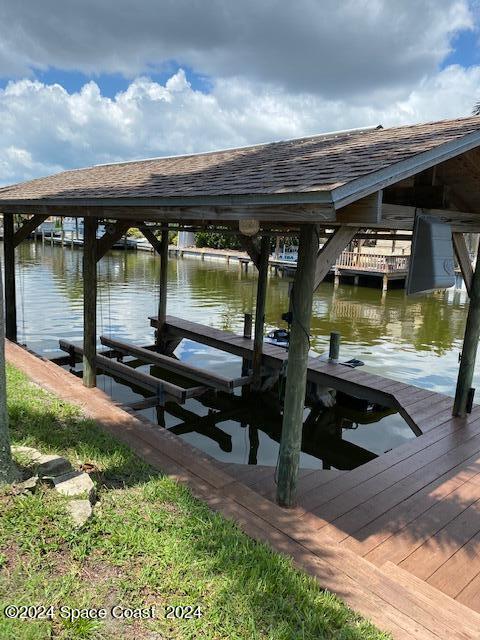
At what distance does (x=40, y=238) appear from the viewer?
1938 inches

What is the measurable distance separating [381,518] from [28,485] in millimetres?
2851

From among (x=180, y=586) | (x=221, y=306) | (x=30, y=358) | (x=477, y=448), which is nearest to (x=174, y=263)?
(x=221, y=306)

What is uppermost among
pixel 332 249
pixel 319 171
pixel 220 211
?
pixel 319 171

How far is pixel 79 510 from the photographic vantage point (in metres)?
3.16

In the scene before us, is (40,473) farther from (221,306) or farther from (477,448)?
(221,306)

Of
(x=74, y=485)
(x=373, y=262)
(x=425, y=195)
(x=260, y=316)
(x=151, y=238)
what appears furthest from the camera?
(x=373, y=262)

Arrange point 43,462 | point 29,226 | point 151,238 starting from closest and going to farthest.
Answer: point 43,462
point 29,226
point 151,238

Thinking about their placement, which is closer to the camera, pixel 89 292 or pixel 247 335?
pixel 89 292

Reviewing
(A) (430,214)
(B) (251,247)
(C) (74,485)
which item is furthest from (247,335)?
(C) (74,485)

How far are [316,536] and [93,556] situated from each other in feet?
5.29

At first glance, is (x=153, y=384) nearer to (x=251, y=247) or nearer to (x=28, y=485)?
(x=251, y=247)

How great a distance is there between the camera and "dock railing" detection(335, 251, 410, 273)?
933 inches

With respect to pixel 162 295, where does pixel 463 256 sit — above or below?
above

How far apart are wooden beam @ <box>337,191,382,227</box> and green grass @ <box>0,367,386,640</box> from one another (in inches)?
89.0
